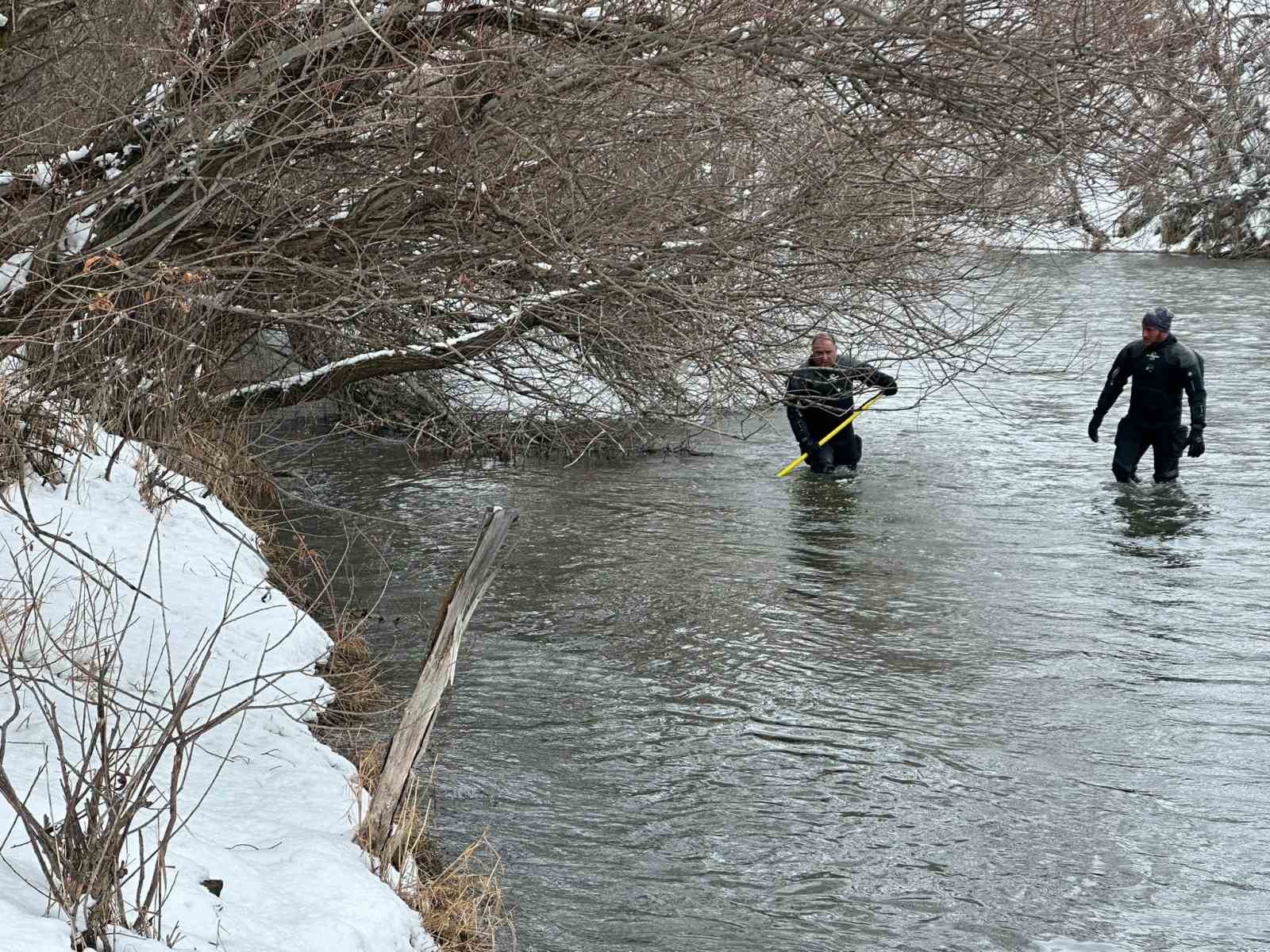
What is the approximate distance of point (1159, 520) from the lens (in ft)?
41.8

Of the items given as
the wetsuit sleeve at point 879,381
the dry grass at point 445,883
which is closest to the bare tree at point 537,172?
the wetsuit sleeve at point 879,381

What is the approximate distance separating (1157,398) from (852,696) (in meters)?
6.45

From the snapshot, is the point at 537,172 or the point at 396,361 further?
the point at 396,361

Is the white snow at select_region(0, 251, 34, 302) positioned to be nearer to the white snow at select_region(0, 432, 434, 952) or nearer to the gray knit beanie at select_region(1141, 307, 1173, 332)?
the white snow at select_region(0, 432, 434, 952)

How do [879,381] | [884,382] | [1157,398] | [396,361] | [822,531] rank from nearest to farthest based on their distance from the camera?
[396,361] < [822,531] < [879,381] < [884,382] < [1157,398]

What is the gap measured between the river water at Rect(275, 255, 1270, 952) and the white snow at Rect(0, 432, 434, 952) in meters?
0.83

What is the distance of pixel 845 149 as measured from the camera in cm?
1004

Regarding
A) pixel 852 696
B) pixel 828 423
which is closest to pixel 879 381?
pixel 828 423

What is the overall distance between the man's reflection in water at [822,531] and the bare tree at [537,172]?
1.46 m

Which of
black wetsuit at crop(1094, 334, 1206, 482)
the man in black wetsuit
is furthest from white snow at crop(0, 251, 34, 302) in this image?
black wetsuit at crop(1094, 334, 1206, 482)

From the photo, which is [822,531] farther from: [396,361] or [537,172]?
[537,172]

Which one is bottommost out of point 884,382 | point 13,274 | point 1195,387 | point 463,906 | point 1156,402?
point 463,906

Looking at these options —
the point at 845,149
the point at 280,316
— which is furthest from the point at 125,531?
the point at 845,149

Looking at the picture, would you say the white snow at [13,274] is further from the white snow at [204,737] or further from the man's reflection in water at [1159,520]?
the man's reflection in water at [1159,520]
